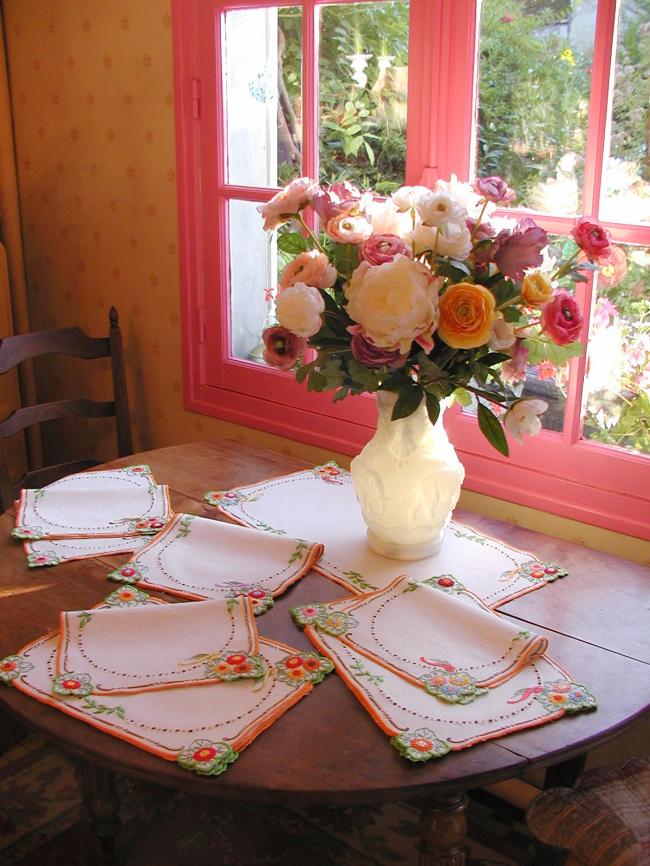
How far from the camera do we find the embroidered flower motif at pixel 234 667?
1332 millimetres

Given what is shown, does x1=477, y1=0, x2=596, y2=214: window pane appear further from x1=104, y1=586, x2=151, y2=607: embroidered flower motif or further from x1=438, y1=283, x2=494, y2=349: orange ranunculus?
x1=104, y1=586, x2=151, y2=607: embroidered flower motif

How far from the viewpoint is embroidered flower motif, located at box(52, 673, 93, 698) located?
4.25 ft

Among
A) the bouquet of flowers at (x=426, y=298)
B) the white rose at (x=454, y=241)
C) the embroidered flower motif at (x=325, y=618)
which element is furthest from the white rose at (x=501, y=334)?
the embroidered flower motif at (x=325, y=618)

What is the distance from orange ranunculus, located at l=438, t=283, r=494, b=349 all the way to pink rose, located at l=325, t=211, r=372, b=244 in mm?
197

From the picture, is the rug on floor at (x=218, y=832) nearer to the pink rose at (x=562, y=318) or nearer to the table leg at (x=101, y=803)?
the table leg at (x=101, y=803)

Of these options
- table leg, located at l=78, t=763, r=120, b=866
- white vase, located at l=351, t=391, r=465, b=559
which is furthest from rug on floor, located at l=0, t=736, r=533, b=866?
white vase, located at l=351, t=391, r=465, b=559

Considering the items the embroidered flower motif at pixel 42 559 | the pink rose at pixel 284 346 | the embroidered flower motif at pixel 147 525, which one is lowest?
the embroidered flower motif at pixel 42 559

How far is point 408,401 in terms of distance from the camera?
1506 millimetres

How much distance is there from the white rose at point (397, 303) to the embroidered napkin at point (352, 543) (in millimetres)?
420

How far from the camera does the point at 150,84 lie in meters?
2.50

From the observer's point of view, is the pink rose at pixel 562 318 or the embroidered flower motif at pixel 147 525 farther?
the embroidered flower motif at pixel 147 525

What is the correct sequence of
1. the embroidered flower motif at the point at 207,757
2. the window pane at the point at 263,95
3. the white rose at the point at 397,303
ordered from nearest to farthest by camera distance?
the embroidered flower motif at the point at 207,757 < the white rose at the point at 397,303 < the window pane at the point at 263,95

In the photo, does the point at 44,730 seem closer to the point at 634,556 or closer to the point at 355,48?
the point at 634,556

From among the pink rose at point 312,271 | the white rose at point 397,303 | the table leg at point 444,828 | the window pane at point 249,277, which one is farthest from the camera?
the window pane at point 249,277
